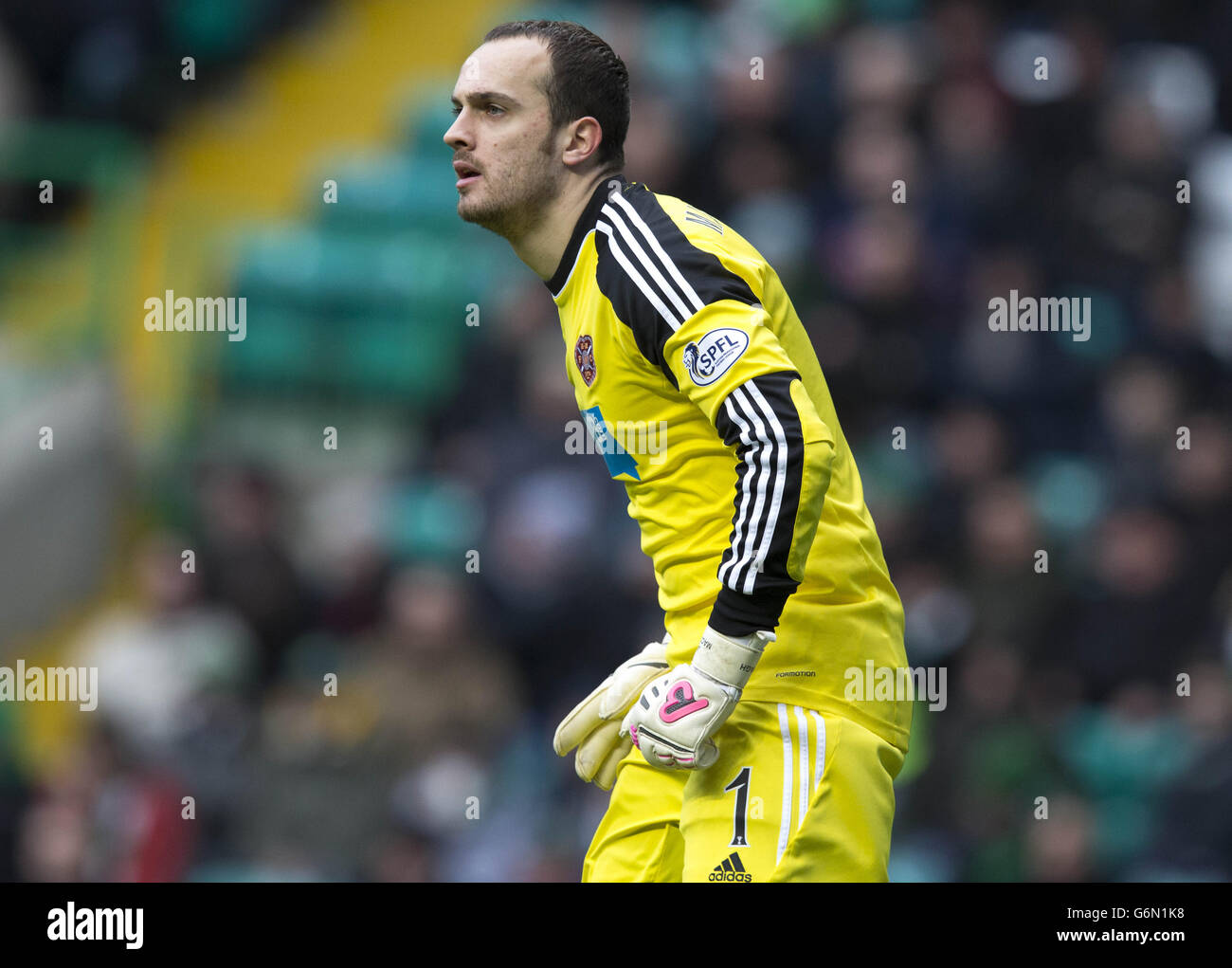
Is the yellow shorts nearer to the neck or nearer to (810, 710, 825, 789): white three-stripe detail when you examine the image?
(810, 710, 825, 789): white three-stripe detail

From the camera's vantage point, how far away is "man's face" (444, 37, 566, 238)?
437 centimetres

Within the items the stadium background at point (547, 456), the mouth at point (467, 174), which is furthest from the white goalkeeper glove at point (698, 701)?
the stadium background at point (547, 456)

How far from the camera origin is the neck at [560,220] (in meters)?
4.40

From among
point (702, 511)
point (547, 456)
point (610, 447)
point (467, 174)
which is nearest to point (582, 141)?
point (467, 174)

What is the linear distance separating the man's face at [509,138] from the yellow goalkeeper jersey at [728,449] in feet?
0.47

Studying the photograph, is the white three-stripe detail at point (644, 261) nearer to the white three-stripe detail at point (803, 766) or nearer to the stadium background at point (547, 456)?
the white three-stripe detail at point (803, 766)

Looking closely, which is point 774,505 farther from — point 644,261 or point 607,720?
point 607,720

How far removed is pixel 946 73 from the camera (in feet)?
35.3

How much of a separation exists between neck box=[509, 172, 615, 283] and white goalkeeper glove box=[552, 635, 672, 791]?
96 cm

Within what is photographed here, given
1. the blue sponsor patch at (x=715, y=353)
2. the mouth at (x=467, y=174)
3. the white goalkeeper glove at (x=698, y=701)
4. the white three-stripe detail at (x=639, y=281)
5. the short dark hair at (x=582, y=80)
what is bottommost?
the white goalkeeper glove at (x=698, y=701)

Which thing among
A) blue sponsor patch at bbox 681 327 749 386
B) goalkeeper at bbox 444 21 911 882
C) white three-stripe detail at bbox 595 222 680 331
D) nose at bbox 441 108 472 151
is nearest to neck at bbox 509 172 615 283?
goalkeeper at bbox 444 21 911 882

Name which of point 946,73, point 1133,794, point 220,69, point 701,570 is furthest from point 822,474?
point 220,69

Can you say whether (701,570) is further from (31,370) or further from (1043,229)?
(31,370)

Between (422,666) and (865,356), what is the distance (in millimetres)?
2704
